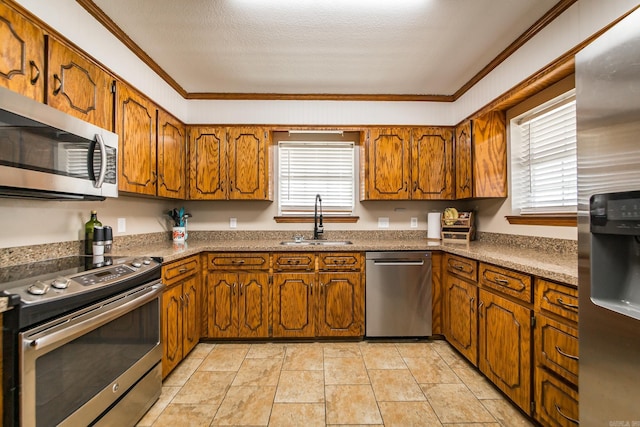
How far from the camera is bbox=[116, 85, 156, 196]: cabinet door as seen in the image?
2018 millimetres

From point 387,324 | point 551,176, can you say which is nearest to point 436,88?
point 551,176

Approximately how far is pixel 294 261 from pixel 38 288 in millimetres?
1775

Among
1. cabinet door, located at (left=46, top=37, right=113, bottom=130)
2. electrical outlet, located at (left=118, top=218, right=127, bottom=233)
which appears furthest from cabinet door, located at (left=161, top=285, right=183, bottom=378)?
cabinet door, located at (left=46, top=37, right=113, bottom=130)

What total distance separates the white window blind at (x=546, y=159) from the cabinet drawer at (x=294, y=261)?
1.89 m

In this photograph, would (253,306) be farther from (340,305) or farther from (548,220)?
(548,220)

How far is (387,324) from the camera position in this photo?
8.77 ft

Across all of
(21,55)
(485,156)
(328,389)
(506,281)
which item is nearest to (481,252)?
(506,281)

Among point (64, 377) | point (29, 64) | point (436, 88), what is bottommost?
point (64, 377)

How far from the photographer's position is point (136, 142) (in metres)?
2.18

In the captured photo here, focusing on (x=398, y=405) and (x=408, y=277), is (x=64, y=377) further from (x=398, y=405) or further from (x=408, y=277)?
(x=408, y=277)

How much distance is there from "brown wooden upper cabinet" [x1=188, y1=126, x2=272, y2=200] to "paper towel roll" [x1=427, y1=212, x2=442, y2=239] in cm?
180

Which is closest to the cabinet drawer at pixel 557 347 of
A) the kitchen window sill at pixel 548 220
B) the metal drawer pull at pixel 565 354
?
the metal drawer pull at pixel 565 354

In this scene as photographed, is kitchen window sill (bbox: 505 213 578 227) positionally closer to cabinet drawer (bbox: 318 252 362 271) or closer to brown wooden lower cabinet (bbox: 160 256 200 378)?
cabinet drawer (bbox: 318 252 362 271)

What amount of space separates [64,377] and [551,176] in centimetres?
316
